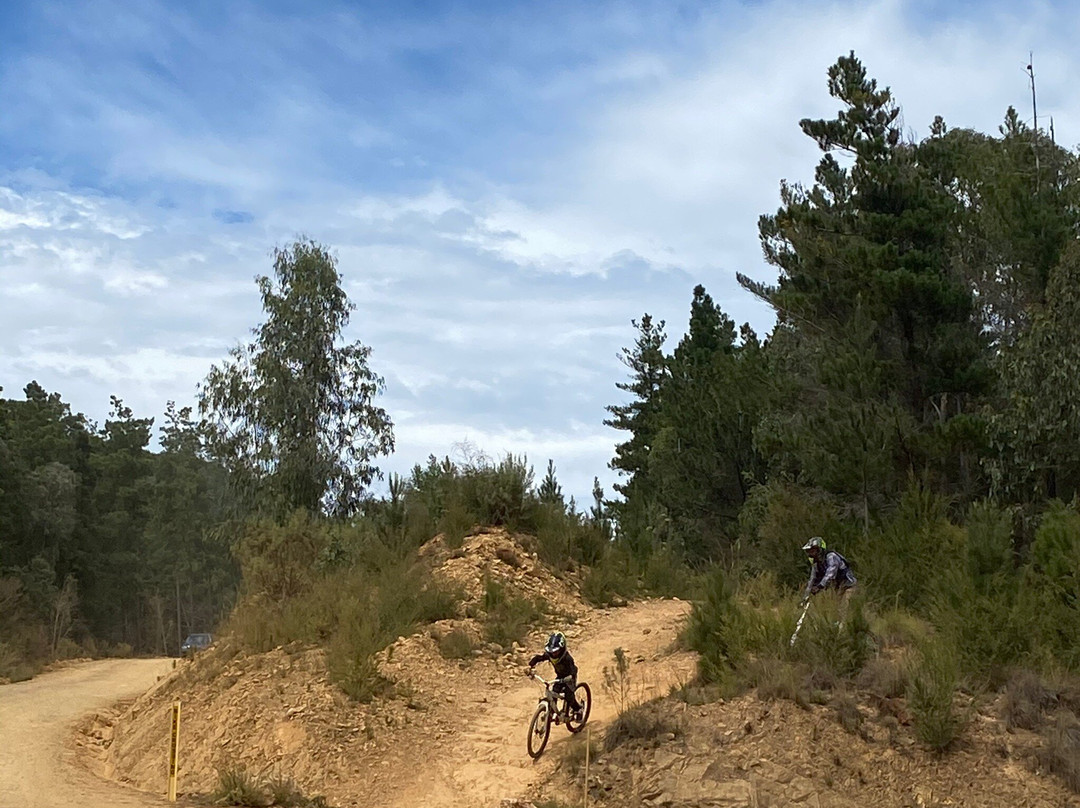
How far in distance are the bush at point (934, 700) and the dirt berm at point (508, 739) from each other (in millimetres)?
209

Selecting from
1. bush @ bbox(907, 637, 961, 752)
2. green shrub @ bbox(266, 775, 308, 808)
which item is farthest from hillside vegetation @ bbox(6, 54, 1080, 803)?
green shrub @ bbox(266, 775, 308, 808)

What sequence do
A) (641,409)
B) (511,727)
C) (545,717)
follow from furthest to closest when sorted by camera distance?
(641,409)
(511,727)
(545,717)

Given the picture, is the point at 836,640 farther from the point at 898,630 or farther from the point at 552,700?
the point at 552,700

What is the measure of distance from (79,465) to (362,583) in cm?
5377

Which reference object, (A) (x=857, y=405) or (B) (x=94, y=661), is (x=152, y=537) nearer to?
(B) (x=94, y=661)

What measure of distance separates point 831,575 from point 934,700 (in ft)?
9.11

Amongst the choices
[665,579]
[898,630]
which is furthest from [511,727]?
[665,579]

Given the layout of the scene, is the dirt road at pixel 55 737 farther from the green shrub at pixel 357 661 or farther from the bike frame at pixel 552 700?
the bike frame at pixel 552 700

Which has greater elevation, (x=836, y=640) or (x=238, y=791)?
(x=836, y=640)

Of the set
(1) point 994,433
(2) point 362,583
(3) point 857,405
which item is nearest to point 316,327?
(2) point 362,583

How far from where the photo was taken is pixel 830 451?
874 inches

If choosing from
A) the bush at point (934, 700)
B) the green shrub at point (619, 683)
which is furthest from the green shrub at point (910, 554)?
the green shrub at point (619, 683)

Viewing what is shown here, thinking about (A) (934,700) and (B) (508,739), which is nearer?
(A) (934,700)

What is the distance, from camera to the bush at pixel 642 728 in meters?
12.5
